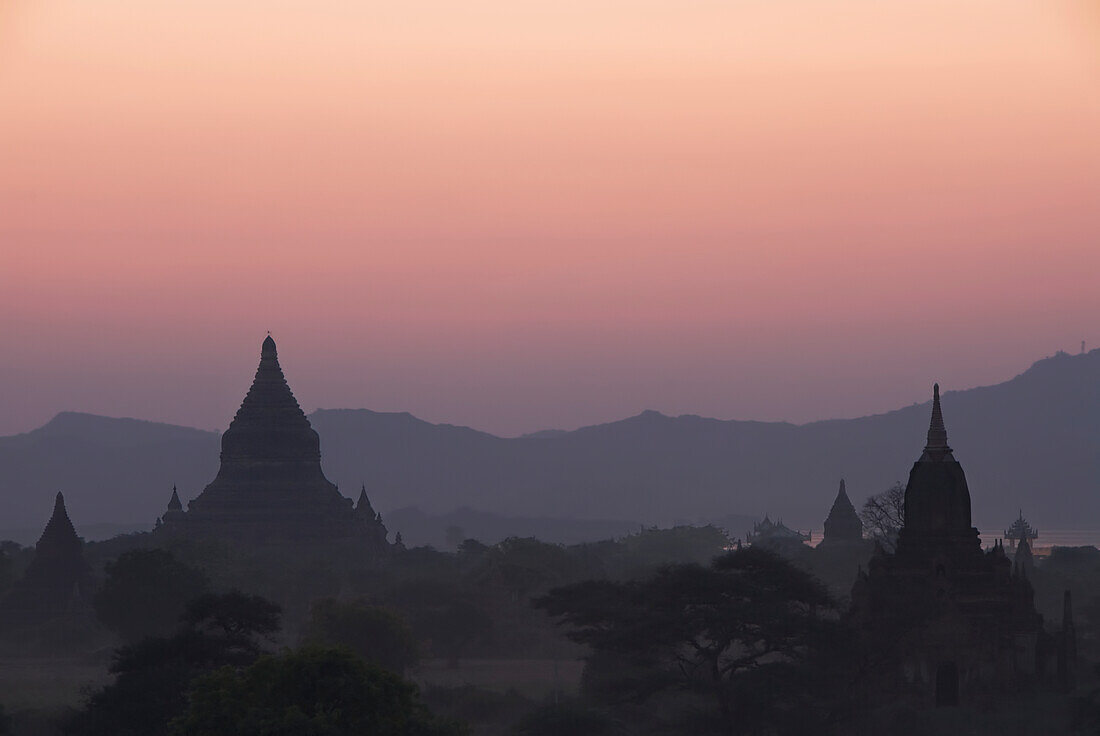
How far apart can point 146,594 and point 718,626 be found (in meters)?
51.0

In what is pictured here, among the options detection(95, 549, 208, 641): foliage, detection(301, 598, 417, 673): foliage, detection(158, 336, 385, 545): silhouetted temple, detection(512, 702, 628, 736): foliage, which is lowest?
detection(512, 702, 628, 736): foliage

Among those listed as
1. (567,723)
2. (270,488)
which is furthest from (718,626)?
(270,488)

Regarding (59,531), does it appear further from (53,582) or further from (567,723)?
(567,723)

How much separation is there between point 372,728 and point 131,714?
13325 mm

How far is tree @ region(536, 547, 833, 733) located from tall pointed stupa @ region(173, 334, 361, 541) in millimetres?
96846

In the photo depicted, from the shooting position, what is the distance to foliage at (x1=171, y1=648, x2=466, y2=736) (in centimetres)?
5722

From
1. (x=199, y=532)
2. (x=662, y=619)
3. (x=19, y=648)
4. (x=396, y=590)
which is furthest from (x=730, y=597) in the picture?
(x=199, y=532)

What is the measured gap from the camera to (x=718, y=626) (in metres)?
79.6

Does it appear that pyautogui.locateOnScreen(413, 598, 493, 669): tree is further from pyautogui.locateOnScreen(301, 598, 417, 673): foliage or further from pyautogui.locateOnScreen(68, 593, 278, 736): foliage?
pyautogui.locateOnScreen(68, 593, 278, 736): foliage

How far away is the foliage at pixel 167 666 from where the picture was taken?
224 feet

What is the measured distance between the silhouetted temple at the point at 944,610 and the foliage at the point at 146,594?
45375mm

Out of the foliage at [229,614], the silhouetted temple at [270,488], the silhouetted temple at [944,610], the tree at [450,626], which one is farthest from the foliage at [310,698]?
the silhouetted temple at [270,488]

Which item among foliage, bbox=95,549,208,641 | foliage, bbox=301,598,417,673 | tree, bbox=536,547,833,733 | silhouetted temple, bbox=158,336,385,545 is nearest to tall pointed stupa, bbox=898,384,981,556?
tree, bbox=536,547,833,733

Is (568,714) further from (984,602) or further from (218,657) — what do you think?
(984,602)
